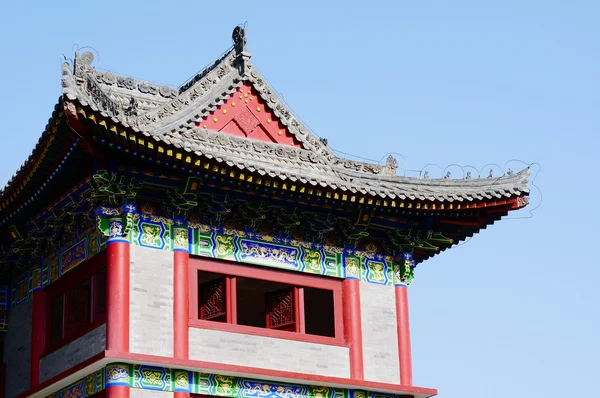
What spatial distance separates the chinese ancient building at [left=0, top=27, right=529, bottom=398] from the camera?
20.9 m

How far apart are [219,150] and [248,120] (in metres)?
1.49

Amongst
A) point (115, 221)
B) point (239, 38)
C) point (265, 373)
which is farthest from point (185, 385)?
point (239, 38)

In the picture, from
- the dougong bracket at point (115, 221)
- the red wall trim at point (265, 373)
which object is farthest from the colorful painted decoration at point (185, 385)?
the dougong bracket at point (115, 221)

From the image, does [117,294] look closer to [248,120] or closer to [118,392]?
[118,392]

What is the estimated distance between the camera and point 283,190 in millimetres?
22359

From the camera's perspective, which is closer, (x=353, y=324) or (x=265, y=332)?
(x=265, y=332)

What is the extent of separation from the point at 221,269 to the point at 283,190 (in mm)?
1791

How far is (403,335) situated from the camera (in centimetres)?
2383

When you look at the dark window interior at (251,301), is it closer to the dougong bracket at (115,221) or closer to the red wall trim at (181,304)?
the red wall trim at (181,304)

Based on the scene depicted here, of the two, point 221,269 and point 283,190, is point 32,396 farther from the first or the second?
point 283,190

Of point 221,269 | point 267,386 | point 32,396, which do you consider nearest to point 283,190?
point 221,269

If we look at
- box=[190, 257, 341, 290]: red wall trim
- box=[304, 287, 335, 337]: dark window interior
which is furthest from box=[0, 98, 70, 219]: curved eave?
box=[304, 287, 335, 337]: dark window interior

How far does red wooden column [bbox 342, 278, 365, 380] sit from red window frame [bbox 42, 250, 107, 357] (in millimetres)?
4519

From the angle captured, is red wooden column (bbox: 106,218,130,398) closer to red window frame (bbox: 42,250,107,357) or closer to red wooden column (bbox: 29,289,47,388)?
red window frame (bbox: 42,250,107,357)
